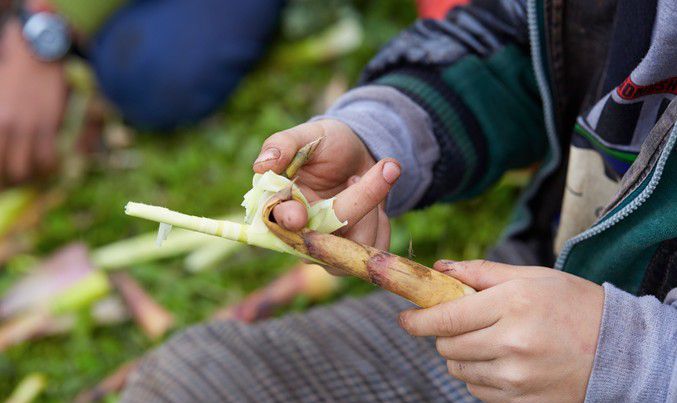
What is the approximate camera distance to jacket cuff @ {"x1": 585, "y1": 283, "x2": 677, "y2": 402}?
79 centimetres

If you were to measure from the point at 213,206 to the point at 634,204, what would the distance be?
4.79ft

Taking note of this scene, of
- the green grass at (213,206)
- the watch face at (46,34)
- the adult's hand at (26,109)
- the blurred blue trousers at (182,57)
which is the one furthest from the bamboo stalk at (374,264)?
the watch face at (46,34)

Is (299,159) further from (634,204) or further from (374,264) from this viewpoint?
(634,204)

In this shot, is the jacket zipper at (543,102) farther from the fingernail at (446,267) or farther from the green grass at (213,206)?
the green grass at (213,206)

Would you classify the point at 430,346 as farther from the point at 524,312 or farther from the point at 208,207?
the point at 208,207

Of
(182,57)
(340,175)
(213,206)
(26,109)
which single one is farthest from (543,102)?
(26,109)

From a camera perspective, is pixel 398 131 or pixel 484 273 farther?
pixel 398 131

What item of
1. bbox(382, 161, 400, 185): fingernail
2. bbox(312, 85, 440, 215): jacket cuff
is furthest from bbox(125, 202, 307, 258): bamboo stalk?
bbox(312, 85, 440, 215): jacket cuff

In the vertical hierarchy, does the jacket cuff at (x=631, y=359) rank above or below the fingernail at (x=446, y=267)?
below

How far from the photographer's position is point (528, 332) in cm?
78

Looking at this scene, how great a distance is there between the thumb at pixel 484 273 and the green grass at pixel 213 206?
99 cm

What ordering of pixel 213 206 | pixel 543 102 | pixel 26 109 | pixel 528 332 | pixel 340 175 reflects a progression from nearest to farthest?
pixel 528 332 < pixel 340 175 < pixel 543 102 < pixel 213 206 < pixel 26 109

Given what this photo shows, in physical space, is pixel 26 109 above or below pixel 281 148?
below

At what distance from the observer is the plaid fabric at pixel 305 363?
1.10m
